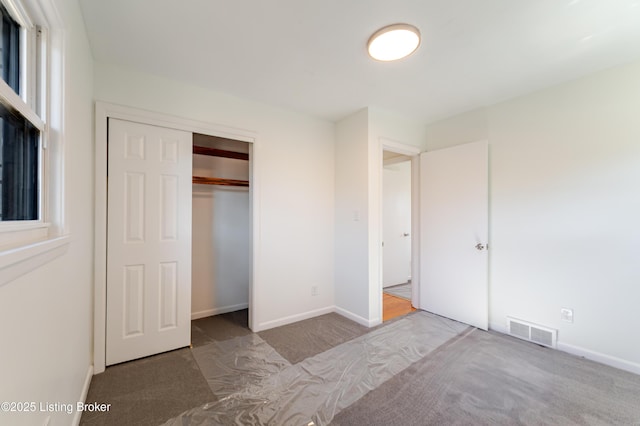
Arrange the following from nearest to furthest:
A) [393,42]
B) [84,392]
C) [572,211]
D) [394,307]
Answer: [84,392] → [393,42] → [572,211] → [394,307]

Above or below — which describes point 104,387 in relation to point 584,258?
below

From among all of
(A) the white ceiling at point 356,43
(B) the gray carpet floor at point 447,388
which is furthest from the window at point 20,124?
(B) the gray carpet floor at point 447,388

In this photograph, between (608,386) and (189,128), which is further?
(189,128)

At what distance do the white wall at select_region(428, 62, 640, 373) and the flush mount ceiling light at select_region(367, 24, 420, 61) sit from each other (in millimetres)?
1645

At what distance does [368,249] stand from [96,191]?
252 cm

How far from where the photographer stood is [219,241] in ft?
10.6

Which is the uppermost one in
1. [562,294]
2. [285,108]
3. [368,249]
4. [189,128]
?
[285,108]

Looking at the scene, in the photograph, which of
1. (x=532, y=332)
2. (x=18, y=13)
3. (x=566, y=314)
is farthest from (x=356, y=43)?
(x=532, y=332)

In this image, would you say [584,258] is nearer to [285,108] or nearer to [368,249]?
[368,249]

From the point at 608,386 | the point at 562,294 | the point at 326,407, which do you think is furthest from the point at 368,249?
the point at 608,386

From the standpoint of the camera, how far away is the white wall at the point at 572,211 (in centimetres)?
209

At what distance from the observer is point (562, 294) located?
2.37 metres

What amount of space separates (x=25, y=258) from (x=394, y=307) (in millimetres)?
3560

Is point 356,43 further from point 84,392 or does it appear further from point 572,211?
point 84,392
